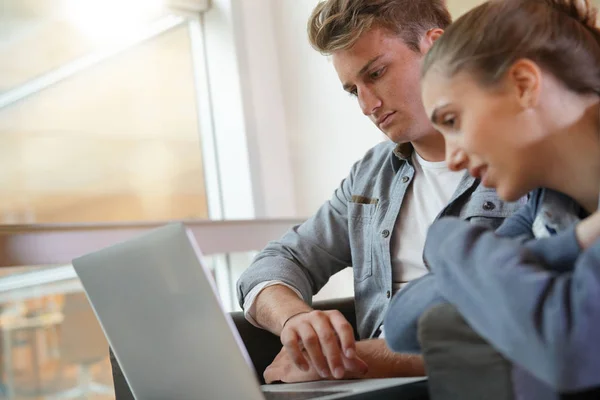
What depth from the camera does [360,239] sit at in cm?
171

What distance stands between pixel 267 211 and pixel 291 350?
159 centimetres

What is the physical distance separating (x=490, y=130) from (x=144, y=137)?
2097mm

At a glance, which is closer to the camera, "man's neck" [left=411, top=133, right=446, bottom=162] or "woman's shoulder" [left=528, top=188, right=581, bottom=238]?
"woman's shoulder" [left=528, top=188, right=581, bottom=238]

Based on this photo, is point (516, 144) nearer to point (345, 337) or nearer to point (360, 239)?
point (345, 337)

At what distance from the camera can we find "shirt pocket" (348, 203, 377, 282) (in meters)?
1.66

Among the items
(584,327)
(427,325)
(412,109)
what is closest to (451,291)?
(427,325)

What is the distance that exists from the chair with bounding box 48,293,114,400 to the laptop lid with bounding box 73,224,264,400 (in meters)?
1.60

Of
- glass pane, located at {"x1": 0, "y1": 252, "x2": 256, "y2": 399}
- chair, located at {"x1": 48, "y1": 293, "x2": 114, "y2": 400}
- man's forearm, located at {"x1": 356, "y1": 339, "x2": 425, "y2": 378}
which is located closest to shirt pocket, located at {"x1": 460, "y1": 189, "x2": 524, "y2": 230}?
man's forearm, located at {"x1": 356, "y1": 339, "x2": 425, "y2": 378}

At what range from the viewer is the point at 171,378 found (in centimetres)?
104

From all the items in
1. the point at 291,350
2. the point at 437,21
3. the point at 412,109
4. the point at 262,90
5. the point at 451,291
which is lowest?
the point at 291,350

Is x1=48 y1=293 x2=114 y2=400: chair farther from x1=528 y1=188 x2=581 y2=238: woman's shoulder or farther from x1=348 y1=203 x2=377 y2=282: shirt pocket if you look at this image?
x1=528 y1=188 x2=581 y2=238: woman's shoulder

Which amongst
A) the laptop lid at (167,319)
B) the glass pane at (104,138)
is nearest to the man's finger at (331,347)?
the laptop lid at (167,319)

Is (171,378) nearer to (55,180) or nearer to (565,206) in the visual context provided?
(565,206)

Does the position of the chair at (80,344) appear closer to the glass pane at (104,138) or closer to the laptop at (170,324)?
the glass pane at (104,138)
